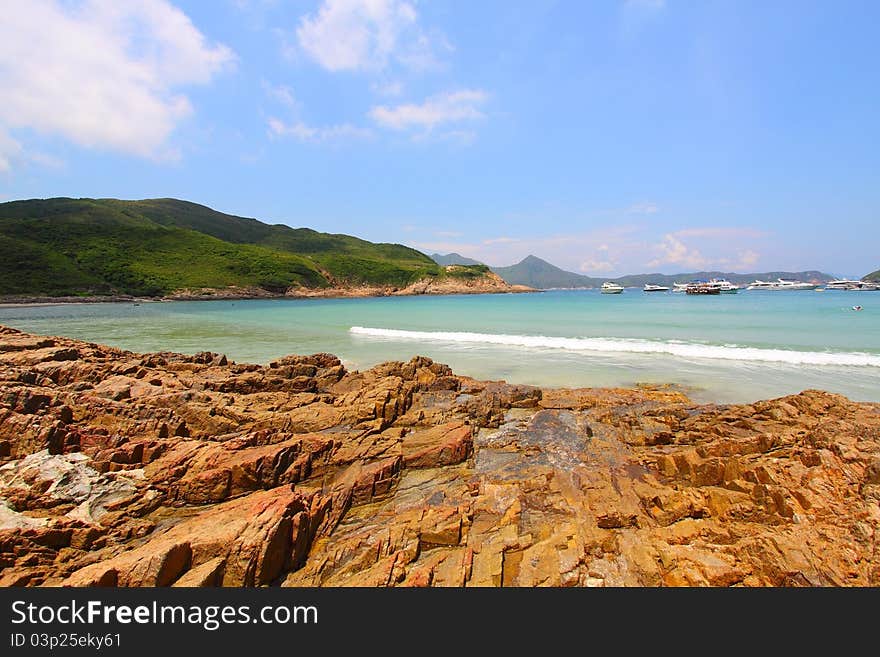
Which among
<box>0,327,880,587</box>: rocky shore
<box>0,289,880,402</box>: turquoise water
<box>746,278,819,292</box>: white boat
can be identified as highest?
<box>746,278,819,292</box>: white boat

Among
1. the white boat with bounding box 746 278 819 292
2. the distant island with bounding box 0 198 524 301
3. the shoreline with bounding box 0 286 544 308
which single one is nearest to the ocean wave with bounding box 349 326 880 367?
the shoreline with bounding box 0 286 544 308

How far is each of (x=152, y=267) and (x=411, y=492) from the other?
13017cm

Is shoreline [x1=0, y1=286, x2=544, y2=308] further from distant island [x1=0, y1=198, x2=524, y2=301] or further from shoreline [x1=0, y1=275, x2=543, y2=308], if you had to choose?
distant island [x1=0, y1=198, x2=524, y2=301]

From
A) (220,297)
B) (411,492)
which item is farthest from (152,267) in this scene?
(411,492)

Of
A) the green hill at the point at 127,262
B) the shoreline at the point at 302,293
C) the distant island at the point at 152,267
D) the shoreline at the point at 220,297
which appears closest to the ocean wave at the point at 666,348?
the shoreline at the point at 220,297

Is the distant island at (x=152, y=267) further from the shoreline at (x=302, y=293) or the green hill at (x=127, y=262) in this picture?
the shoreline at (x=302, y=293)

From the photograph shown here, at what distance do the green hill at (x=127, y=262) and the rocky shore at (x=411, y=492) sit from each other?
11099cm

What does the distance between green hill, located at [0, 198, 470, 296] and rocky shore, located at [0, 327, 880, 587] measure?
4370 inches

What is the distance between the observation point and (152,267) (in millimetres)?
105438

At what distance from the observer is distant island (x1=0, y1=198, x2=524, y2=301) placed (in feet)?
290

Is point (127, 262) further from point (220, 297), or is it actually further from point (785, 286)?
point (785, 286)

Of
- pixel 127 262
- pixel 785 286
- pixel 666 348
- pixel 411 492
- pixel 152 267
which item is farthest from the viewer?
pixel 785 286

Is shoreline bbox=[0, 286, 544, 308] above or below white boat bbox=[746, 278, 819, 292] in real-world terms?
below

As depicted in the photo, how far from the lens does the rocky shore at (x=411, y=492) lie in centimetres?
422
